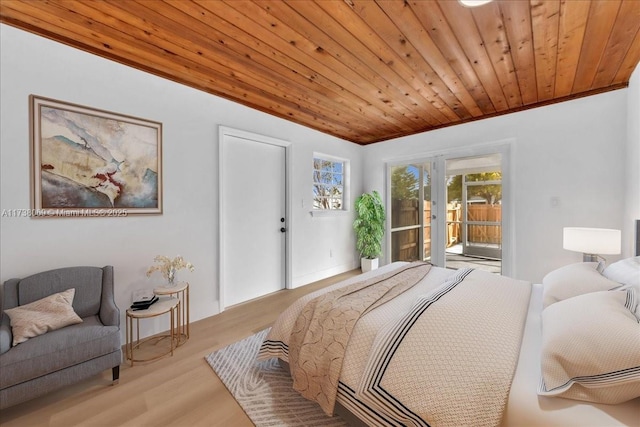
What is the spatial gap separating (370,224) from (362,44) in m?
3.01

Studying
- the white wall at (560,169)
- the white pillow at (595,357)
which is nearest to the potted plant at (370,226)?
the white wall at (560,169)

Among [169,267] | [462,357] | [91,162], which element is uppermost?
[91,162]

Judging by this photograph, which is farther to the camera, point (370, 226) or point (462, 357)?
point (370, 226)

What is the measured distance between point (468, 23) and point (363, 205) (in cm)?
303

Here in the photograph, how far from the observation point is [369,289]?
1.91 metres

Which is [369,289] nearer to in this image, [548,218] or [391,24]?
[391,24]

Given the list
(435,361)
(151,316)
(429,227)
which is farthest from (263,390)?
(429,227)

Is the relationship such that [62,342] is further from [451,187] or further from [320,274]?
[451,187]

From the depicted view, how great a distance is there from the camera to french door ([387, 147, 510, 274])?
3652 millimetres

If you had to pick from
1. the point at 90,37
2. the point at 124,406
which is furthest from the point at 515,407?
the point at 90,37

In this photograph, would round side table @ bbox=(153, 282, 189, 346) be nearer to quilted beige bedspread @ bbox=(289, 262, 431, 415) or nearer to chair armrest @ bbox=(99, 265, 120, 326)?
chair armrest @ bbox=(99, 265, 120, 326)

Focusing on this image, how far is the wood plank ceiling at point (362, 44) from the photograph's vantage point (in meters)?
1.67

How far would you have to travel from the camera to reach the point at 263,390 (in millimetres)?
1732

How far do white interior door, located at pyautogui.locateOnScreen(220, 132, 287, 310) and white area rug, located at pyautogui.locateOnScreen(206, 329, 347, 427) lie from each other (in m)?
1.03
